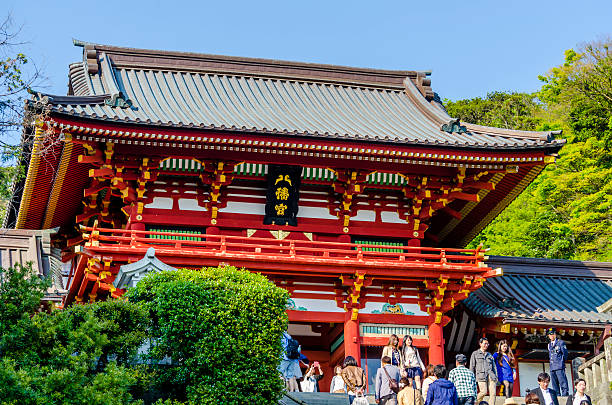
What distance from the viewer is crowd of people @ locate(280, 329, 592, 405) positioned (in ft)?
42.8

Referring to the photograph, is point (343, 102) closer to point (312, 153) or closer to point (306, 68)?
point (306, 68)

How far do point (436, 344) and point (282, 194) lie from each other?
5089mm

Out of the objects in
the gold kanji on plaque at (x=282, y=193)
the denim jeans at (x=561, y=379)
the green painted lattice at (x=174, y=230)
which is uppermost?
the gold kanji on plaque at (x=282, y=193)

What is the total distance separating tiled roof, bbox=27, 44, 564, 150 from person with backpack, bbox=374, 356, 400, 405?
6.70 metres

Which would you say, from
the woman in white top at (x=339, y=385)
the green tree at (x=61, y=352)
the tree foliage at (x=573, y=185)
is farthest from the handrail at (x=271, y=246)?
the tree foliage at (x=573, y=185)

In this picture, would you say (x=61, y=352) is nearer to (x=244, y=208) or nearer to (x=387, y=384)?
(x=387, y=384)

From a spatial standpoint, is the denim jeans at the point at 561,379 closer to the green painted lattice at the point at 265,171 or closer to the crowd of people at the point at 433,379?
the crowd of people at the point at 433,379

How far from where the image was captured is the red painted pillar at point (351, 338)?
1975cm

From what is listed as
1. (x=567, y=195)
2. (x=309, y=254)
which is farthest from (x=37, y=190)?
(x=567, y=195)

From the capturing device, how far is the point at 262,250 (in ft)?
66.6

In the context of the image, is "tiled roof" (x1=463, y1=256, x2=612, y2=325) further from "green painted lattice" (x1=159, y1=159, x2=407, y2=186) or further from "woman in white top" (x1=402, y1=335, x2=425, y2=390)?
"woman in white top" (x1=402, y1=335, x2=425, y2=390)

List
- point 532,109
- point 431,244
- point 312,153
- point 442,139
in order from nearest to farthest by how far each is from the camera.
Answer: point 312,153 < point 442,139 < point 431,244 < point 532,109

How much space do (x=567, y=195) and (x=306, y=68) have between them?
13.6 metres

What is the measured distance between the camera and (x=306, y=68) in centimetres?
2616
